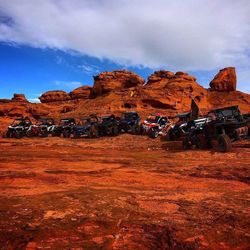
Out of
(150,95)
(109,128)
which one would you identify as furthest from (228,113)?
(150,95)

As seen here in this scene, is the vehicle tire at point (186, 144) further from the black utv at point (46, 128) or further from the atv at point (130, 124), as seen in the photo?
the black utv at point (46, 128)

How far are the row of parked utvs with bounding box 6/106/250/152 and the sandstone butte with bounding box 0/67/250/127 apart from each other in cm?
1433

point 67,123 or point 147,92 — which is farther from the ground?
point 147,92

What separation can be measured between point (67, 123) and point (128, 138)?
25.7 feet

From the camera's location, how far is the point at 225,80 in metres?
53.7

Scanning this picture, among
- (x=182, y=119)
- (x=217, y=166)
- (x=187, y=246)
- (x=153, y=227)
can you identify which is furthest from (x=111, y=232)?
(x=182, y=119)

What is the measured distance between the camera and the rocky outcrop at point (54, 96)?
71.5 m

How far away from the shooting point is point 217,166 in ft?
32.8

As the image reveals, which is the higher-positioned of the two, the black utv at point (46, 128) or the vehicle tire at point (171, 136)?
the black utv at point (46, 128)

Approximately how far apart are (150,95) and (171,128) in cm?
2587

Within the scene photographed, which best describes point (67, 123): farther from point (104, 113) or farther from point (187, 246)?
point (187, 246)

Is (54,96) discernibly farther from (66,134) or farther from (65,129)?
(66,134)

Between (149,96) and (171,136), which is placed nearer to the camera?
(171,136)

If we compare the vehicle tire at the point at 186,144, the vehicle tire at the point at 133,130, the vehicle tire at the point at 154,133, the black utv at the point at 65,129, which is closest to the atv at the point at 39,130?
the black utv at the point at 65,129
